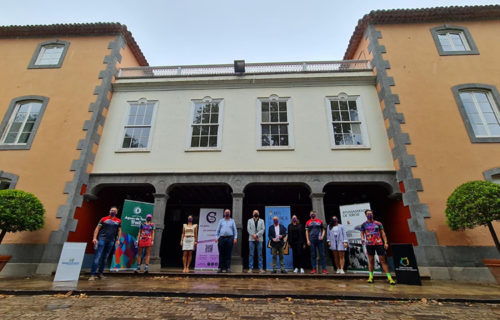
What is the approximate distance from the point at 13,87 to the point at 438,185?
52.3 feet

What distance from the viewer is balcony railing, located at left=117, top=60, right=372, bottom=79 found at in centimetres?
1034

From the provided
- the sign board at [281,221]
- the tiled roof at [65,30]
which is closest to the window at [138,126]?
the tiled roof at [65,30]

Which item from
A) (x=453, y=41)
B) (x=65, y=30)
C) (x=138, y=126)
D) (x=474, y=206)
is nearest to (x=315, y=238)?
(x=474, y=206)

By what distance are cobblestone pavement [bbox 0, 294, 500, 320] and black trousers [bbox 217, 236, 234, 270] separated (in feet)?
10.2

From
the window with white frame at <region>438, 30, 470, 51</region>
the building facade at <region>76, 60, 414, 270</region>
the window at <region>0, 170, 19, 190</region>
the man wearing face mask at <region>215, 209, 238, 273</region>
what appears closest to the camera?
the man wearing face mask at <region>215, 209, 238, 273</region>

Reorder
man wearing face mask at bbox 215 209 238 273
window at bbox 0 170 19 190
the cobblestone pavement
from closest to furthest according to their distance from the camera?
the cobblestone pavement < man wearing face mask at bbox 215 209 238 273 < window at bbox 0 170 19 190

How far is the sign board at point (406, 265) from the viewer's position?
566 cm

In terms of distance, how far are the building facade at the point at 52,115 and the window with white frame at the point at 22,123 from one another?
0.03 m

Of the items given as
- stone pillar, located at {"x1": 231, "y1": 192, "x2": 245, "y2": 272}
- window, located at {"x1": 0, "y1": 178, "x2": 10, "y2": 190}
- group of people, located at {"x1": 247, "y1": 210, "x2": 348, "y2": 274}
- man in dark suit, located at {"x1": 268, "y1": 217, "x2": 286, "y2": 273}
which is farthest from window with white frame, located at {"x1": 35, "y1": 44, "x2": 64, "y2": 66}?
man in dark suit, located at {"x1": 268, "y1": 217, "x2": 286, "y2": 273}

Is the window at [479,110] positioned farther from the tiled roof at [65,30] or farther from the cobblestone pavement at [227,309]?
the tiled roof at [65,30]

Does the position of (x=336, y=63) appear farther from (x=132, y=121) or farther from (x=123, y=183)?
(x=123, y=183)

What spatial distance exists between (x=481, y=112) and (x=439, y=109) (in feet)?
4.93

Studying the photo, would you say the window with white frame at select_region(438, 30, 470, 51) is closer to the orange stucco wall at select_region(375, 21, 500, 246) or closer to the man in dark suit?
the orange stucco wall at select_region(375, 21, 500, 246)

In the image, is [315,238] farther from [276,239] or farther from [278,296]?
[278,296]
